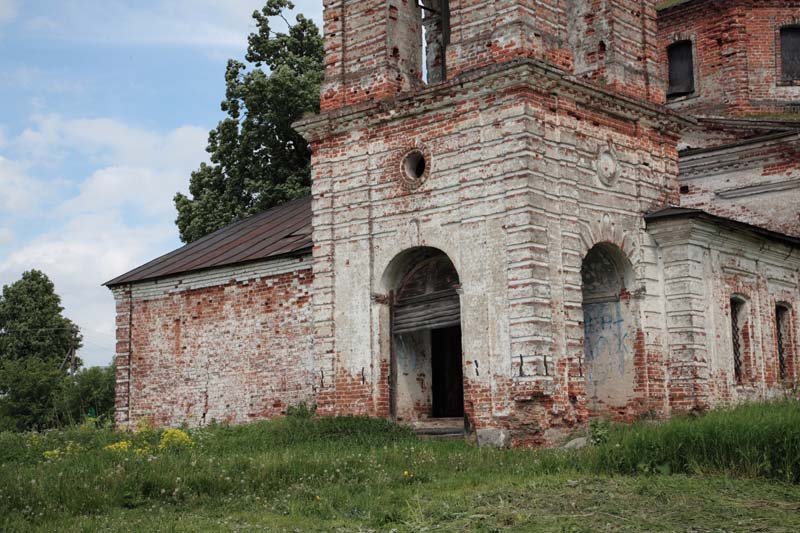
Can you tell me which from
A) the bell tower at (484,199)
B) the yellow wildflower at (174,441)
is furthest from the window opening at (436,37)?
the yellow wildflower at (174,441)

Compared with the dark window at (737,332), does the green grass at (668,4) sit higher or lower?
higher

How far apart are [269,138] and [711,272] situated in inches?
601

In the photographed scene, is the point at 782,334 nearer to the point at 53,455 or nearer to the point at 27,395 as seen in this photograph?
the point at 53,455

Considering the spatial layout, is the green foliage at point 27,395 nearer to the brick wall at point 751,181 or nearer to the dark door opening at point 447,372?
the dark door opening at point 447,372

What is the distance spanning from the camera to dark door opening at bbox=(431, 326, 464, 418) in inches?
610

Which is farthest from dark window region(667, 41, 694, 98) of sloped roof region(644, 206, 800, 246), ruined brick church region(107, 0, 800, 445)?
sloped roof region(644, 206, 800, 246)

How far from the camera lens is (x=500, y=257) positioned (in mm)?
13055

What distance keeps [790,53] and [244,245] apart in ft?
39.4

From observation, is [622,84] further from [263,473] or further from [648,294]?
[263,473]

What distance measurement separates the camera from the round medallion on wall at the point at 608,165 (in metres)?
14.2

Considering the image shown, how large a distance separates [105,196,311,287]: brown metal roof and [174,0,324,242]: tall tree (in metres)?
5.16

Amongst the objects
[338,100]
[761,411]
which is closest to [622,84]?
[338,100]

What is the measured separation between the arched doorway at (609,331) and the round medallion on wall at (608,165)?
94 cm

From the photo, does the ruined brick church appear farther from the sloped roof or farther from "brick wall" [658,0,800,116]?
"brick wall" [658,0,800,116]
